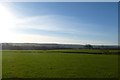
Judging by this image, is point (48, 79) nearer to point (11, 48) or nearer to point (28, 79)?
point (28, 79)

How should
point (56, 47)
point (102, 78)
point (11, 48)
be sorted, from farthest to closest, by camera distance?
A: point (56, 47)
point (11, 48)
point (102, 78)

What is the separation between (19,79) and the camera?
17391 mm

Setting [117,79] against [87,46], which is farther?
[87,46]

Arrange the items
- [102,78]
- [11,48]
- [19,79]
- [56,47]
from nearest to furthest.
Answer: [19,79] → [102,78] → [11,48] → [56,47]

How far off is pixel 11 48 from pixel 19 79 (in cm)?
11120

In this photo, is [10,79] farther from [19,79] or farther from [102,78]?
[102,78]

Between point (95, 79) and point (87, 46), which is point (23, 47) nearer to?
point (87, 46)

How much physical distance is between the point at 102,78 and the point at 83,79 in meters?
1.68

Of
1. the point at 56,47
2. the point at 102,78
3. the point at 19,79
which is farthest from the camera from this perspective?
the point at 56,47

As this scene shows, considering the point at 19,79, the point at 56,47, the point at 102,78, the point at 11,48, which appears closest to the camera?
the point at 19,79

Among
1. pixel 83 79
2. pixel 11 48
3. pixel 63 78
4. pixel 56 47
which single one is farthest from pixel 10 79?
pixel 56 47

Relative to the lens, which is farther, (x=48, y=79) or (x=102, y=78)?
(x=102, y=78)

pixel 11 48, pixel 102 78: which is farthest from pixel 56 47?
pixel 102 78

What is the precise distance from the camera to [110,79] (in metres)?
17.9
